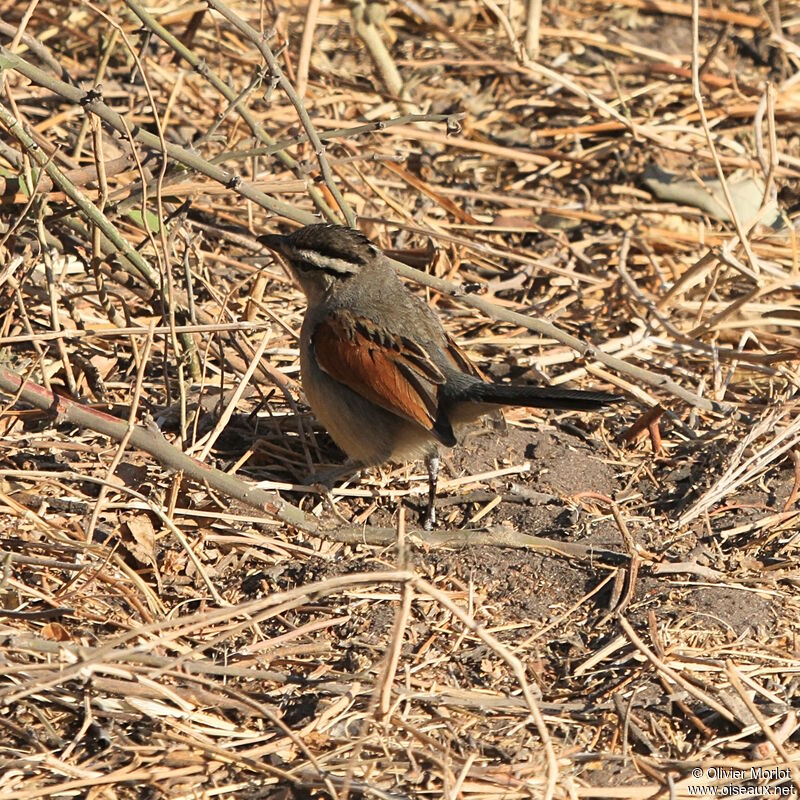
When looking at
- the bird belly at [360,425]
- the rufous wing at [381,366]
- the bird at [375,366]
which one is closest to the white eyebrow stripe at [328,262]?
the bird at [375,366]

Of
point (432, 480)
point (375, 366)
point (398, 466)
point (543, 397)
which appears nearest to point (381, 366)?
point (375, 366)

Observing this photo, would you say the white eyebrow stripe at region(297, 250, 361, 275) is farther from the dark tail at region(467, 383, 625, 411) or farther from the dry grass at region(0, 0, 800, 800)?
the dark tail at region(467, 383, 625, 411)

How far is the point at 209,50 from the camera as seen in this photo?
27.1ft

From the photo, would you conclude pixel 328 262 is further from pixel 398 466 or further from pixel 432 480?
pixel 432 480

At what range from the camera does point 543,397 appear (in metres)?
4.88

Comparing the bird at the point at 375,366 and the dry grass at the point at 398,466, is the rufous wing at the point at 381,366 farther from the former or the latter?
the dry grass at the point at 398,466

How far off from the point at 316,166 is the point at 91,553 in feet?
8.71

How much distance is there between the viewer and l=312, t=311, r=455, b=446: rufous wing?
5336mm

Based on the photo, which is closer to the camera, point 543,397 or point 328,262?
point 543,397

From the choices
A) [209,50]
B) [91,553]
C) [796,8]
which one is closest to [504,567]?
[91,553]

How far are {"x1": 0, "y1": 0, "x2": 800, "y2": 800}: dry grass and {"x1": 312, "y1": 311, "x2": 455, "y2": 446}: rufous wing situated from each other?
0.40m

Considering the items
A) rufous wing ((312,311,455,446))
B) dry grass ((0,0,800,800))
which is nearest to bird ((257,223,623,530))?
rufous wing ((312,311,455,446))

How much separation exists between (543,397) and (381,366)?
91cm

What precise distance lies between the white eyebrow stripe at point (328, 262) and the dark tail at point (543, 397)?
99 cm
